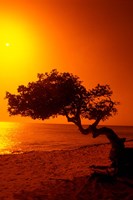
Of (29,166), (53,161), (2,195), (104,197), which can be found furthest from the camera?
(53,161)

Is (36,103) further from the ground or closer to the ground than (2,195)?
further from the ground

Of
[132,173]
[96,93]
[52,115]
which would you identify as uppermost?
[96,93]

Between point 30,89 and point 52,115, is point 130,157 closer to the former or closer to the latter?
point 52,115

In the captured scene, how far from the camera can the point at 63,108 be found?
16.4m

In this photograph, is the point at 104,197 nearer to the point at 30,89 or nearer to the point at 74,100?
the point at 74,100

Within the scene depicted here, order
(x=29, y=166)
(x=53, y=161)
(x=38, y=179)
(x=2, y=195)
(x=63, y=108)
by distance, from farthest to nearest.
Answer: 1. (x=53, y=161)
2. (x=29, y=166)
3. (x=38, y=179)
4. (x=63, y=108)
5. (x=2, y=195)

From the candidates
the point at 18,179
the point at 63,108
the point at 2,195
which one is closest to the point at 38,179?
the point at 18,179

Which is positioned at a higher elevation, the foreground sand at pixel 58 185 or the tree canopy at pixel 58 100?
the tree canopy at pixel 58 100

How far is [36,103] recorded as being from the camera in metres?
15.8

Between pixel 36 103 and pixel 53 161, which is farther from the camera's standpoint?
pixel 53 161

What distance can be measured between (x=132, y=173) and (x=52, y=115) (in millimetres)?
5000

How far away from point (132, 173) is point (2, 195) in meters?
6.47

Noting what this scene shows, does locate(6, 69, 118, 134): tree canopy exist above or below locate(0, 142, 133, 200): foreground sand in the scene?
above

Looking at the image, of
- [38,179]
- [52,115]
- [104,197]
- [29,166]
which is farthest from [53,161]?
[104,197]
